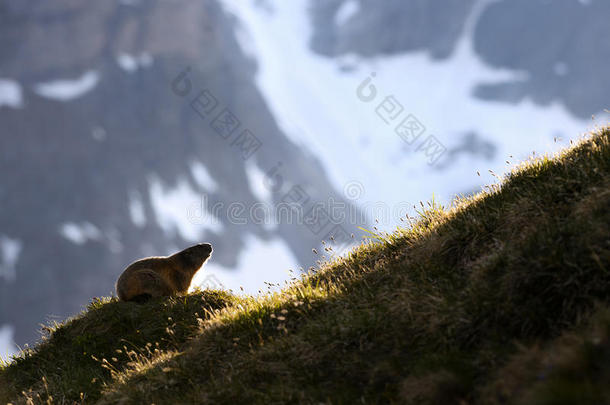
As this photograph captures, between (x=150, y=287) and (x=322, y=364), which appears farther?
(x=150, y=287)

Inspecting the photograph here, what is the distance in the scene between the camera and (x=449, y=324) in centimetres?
486

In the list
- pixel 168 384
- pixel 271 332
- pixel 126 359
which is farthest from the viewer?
pixel 126 359

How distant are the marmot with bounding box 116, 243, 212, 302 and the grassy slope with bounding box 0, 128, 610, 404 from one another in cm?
229

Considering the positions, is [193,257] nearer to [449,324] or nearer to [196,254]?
[196,254]

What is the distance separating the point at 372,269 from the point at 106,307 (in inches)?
260

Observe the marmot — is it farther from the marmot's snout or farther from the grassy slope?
the grassy slope

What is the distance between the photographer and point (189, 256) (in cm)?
1223

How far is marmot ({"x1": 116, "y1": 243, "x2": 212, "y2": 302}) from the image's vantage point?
34.2 ft

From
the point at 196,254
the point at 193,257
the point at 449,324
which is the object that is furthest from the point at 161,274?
the point at 449,324

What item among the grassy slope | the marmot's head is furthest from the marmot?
the grassy slope

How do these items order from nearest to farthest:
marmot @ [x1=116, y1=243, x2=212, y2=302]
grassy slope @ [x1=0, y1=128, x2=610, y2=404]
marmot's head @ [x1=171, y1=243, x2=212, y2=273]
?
1. grassy slope @ [x1=0, y1=128, x2=610, y2=404]
2. marmot @ [x1=116, y1=243, x2=212, y2=302]
3. marmot's head @ [x1=171, y1=243, x2=212, y2=273]

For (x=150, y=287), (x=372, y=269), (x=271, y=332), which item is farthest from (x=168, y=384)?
(x=150, y=287)

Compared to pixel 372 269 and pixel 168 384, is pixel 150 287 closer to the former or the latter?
pixel 168 384

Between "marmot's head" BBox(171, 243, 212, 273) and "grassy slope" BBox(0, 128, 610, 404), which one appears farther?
"marmot's head" BBox(171, 243, 212, 273)
